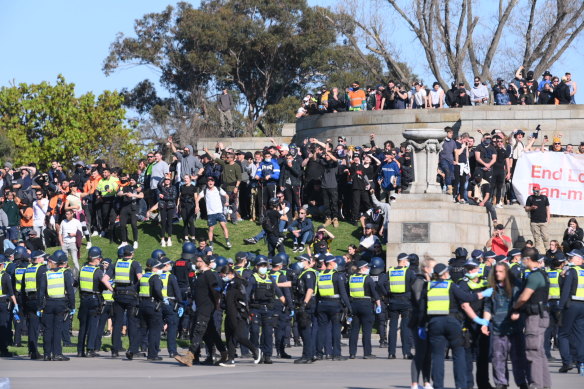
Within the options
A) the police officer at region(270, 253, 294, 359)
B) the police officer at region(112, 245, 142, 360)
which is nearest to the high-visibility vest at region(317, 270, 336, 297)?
the police officer at region(270, 253, 294, 359)

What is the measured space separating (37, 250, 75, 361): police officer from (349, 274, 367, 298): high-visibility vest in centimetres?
448

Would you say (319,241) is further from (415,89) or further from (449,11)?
(449,11)

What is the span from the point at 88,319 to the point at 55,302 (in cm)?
95

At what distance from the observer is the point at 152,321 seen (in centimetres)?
2025

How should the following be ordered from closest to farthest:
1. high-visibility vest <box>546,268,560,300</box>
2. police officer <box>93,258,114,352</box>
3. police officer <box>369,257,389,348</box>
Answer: high-visibility vest <box>546,268,560,300</box> < police officer <box>93,258,114,352</box> < police officer <box>369,257,389,348</box>

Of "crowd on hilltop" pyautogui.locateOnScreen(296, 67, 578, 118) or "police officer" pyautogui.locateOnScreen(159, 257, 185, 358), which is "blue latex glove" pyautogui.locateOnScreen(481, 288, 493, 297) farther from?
"crowd on hilltop" pyautogui.locateOnScreen(296, 67, 578, 118)

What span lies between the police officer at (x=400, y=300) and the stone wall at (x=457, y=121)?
600 inches

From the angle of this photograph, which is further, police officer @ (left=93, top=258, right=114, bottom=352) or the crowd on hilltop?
the crowd on hilltop

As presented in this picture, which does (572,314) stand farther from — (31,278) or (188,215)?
(188,215)

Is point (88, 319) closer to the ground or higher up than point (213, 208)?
closer to the ground

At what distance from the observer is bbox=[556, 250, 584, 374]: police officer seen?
18.0 metres

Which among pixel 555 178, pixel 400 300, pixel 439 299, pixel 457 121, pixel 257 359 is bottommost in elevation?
pixel 257 359

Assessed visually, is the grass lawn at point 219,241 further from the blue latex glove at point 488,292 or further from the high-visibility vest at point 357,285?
the blue latex glove at point 488,292

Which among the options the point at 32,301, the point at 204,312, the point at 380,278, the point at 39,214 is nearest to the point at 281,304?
the point at 204,312
